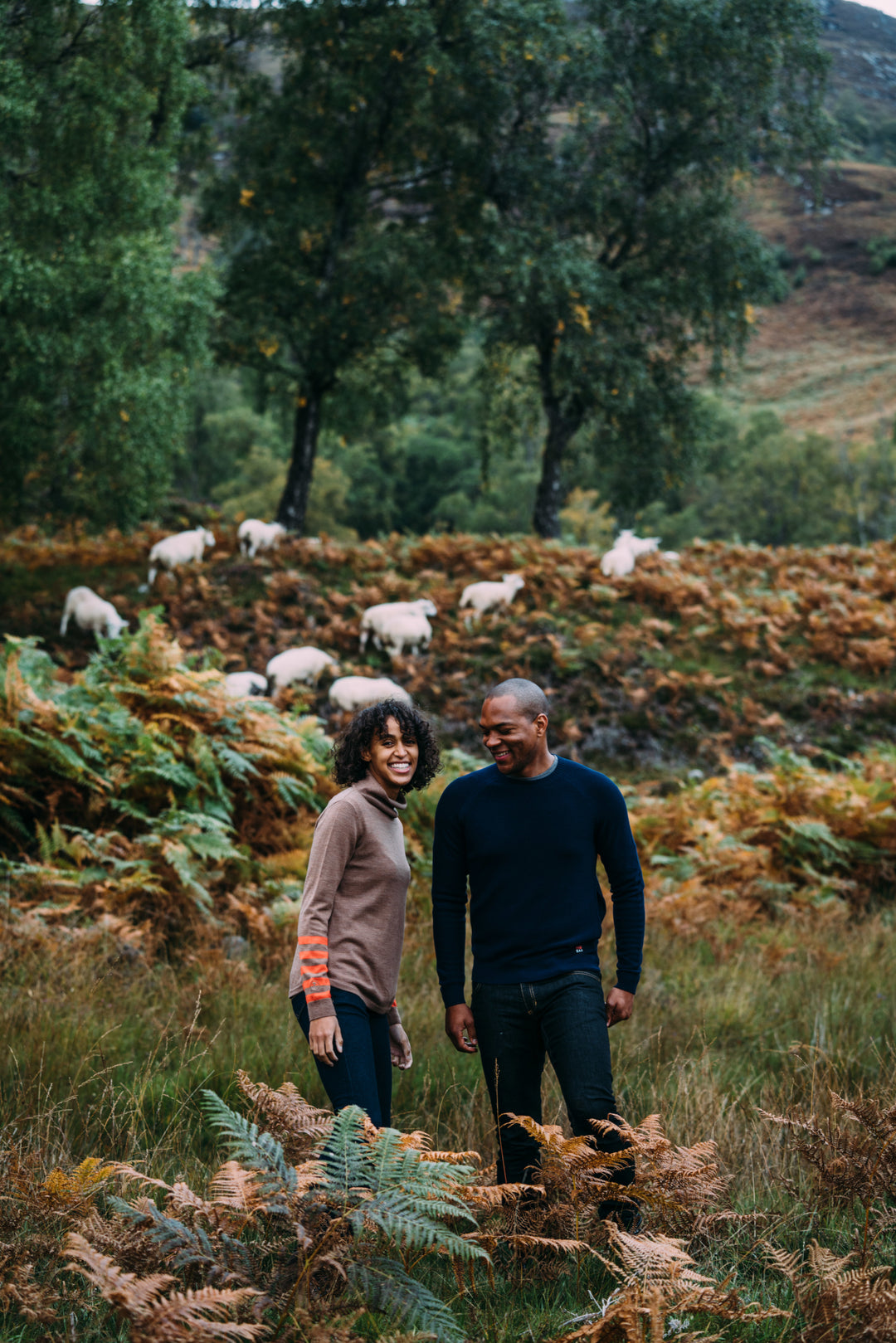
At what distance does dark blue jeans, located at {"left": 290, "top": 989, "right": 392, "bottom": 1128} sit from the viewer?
3434mm

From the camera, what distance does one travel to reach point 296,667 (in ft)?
40.7

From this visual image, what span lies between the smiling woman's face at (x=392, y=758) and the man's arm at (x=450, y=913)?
19 cm

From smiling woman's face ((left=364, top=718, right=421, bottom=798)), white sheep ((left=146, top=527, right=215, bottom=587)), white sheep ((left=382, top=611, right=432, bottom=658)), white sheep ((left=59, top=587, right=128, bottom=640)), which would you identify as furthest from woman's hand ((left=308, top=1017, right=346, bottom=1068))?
white sheep ((left=146, top=527, right=215, bottom=587))

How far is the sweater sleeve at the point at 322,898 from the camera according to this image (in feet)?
11.2

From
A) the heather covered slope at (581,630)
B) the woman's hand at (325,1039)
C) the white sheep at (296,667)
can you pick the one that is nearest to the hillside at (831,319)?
the heather covered slope at (581,630)

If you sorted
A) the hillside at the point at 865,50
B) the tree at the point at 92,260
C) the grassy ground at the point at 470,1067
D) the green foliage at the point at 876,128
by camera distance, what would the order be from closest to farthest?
the grassy ground at the point at 470,1067 < the tree at the point at 92,260 < the green foliage at the point at 876,128 < the hillside at the point at 865,50

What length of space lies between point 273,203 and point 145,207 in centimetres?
607

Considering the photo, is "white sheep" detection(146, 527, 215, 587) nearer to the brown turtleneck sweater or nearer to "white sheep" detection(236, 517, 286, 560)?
"white sheep" detection(236, 517, 286, 560)

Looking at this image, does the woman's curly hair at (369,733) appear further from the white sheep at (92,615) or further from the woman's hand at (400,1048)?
the white sheep at (92,615)

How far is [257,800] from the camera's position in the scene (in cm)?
795

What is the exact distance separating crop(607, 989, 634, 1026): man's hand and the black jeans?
50mm

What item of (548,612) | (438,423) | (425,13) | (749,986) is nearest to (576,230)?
(425,13)

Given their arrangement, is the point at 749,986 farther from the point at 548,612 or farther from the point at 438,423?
the point at 438,423

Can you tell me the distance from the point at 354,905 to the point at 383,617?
10291 mm
